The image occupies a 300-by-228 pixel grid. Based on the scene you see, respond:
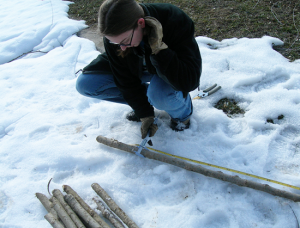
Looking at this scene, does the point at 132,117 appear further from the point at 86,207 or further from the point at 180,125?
the point at 86,207

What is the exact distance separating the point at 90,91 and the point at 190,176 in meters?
1.31

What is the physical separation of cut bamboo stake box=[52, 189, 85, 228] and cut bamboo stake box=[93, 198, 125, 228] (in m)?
0.20

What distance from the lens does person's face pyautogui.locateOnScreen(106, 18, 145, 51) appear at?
4.89 feet

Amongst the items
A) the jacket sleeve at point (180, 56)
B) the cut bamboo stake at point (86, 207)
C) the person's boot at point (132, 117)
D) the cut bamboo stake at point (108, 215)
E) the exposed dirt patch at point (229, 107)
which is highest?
the jacket sleeve at point (180, 56)

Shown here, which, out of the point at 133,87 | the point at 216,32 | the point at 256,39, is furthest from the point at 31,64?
the point at 256,39

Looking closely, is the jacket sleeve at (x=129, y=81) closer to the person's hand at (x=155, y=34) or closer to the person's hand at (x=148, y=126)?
the person's hand at (x=148, y=126)

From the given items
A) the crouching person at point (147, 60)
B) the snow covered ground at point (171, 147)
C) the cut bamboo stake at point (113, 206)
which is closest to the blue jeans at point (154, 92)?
the crouching person at point (147, 60)

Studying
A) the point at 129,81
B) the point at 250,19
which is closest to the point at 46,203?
the point at 129,81

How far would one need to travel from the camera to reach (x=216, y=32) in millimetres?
3590

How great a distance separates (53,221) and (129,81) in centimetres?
130

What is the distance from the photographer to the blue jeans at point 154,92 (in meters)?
1.97

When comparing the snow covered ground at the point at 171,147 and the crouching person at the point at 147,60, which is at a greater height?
the crouching person at the point at 147,60

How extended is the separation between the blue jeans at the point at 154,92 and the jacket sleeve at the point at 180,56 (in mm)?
207

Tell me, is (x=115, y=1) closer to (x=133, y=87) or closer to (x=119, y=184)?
(x=133, y=87)
